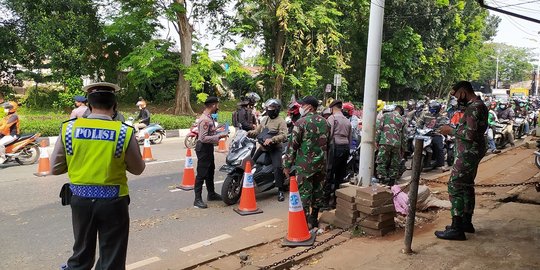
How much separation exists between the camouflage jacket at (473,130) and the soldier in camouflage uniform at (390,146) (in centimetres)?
233

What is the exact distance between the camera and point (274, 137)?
6902 mm

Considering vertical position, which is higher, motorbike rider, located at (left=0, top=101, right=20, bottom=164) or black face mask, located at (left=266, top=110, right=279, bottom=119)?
black face mask, located at (left=266, top=110, right=279, bottom=119)

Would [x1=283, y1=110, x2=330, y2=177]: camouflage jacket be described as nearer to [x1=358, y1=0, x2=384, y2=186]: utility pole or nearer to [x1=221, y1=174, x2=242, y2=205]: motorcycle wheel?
[x1=358, y1=0, x2=384, y2=186]: utility pole

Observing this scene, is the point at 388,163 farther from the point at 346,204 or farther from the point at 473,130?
the point at 473,130

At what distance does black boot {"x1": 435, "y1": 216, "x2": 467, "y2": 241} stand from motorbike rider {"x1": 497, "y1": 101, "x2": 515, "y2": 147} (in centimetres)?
1079

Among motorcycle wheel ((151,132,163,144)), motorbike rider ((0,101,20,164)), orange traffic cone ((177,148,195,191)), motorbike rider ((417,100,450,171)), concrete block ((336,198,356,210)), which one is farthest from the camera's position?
motorcycle wheel ((151,132,163,144))

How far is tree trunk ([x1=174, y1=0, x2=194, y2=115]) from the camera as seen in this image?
816 inches

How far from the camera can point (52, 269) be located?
4309 mm

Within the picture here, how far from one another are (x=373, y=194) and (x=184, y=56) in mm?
17611

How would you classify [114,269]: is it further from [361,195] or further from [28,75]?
[28,75]

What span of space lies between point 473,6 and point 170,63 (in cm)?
2604

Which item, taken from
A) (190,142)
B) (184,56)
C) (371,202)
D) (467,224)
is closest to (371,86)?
(371,202)

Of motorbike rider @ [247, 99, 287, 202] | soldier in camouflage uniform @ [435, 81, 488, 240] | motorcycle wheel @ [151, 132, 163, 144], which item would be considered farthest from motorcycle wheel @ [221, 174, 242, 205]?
motorcycle wheel @ [151, 132, 163, 144]

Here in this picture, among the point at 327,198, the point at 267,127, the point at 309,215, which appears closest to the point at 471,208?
the point at 309,215
